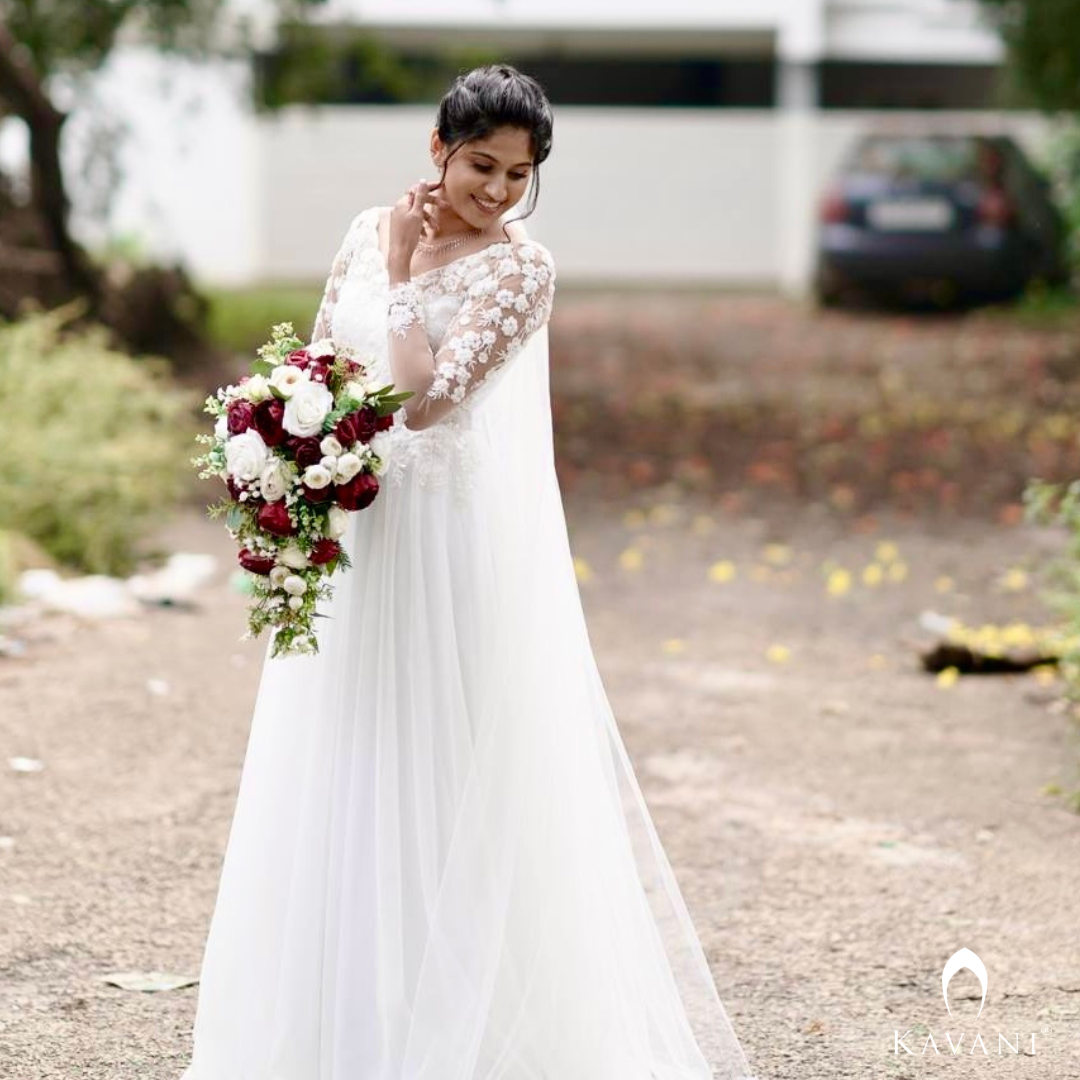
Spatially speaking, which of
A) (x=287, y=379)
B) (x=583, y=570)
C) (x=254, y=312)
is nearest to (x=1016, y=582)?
(x=583, y=570)

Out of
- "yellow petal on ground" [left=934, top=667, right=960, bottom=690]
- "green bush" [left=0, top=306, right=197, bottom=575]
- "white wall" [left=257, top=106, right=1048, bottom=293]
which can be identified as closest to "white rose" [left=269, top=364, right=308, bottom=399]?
"yellow petal on ground" [left=934, top=667, right=960, bottom=690]

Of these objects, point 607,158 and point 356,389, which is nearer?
point 356,389

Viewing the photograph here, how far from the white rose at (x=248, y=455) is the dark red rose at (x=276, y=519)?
0.06 metres

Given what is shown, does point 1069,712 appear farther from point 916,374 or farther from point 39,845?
point 916,374

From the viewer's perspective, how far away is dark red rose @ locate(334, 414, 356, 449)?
3379mm

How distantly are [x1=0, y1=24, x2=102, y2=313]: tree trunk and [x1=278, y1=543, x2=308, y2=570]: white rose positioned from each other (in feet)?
34.7

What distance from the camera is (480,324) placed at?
3553 mm

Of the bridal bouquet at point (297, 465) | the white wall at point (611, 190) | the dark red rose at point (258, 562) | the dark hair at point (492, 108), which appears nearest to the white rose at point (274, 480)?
the bridal bouquet at point (297, 465)

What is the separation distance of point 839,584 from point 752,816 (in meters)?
3.31

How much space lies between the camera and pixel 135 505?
28.6 feet

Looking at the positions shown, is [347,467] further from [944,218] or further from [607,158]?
[607,158]

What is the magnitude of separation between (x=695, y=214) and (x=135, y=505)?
1663 centimetres

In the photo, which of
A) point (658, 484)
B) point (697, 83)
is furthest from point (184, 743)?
point (697, 83)

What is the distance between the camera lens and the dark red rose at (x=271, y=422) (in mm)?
3414
